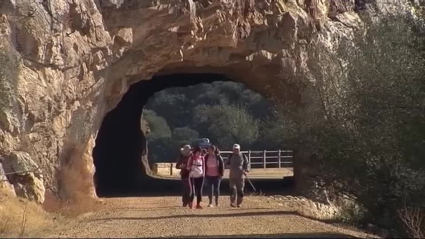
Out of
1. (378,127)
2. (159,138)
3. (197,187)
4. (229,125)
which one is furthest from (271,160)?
(378,127)

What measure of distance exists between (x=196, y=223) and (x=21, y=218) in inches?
139

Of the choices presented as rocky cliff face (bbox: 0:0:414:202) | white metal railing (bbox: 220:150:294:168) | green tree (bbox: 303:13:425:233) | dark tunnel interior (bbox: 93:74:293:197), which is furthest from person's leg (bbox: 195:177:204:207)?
white metal railing (bbox: 220:150:294:168)

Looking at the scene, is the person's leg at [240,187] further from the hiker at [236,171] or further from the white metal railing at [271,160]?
the white metal railing at [271,160]

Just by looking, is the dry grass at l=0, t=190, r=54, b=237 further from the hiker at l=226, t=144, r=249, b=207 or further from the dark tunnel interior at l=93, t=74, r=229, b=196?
the dark tunnel interior at l=93, t=74, r=229, b=196

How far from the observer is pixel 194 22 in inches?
943

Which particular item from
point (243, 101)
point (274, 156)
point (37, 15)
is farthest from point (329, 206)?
point (243, 101)

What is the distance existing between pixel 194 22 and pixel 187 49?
1693mm

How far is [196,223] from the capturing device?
17344 millimetres

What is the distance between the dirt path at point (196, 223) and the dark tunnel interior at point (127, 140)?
1186 cm

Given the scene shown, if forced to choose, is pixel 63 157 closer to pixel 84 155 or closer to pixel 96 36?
pixel 84 155

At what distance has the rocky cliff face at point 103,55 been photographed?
20141 mm

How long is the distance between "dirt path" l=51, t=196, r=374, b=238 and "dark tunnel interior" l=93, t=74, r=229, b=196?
11.9 m

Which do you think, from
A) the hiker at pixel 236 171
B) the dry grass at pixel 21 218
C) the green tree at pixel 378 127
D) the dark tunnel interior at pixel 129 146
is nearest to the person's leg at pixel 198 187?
the hiker at pixel 236 171

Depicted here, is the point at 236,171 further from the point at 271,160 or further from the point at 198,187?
the point at 271,160
